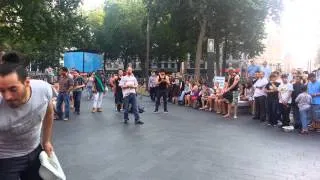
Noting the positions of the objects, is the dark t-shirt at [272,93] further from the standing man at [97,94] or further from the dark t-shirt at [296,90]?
the standing man at [97,94]

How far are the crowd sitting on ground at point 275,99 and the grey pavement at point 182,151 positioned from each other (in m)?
0.72

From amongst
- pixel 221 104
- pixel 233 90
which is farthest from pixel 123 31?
pixel 233 90

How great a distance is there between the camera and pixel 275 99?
15.8 metres

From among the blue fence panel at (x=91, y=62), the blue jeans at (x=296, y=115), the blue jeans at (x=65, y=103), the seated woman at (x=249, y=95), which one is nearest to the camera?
the blue jeans at (x=296, y=115)

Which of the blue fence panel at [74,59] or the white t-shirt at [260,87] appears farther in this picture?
the blue fence panel at [74,59]

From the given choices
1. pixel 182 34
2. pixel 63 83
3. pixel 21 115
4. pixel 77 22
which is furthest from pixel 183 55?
pixel 21 115

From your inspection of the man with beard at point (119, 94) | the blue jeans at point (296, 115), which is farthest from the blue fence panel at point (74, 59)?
the blue jeans at point (296, 115)

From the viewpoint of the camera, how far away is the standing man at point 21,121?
383cm

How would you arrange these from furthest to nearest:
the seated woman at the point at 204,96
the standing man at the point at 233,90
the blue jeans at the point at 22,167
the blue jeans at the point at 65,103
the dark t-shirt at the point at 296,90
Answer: the seated woman at the point at 204,96, the standing man at the point at 233,90, the blue jeans at the point at 65,103, the dark t-shirt at the point at 296,90, the blue jeans at the point at 22,167

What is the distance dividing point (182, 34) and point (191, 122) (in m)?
25.8

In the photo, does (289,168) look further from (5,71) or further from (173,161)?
(5,71)

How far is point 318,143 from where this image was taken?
1205cm

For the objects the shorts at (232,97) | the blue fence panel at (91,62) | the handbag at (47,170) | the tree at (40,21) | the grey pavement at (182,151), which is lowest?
the grey pavement at (182,151)

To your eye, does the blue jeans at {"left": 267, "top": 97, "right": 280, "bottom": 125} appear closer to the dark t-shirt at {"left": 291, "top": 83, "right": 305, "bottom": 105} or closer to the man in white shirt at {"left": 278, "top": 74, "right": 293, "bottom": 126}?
the man in white shirt at {"left": 278, "top": 74, "right": 293, "bottom": 126}
